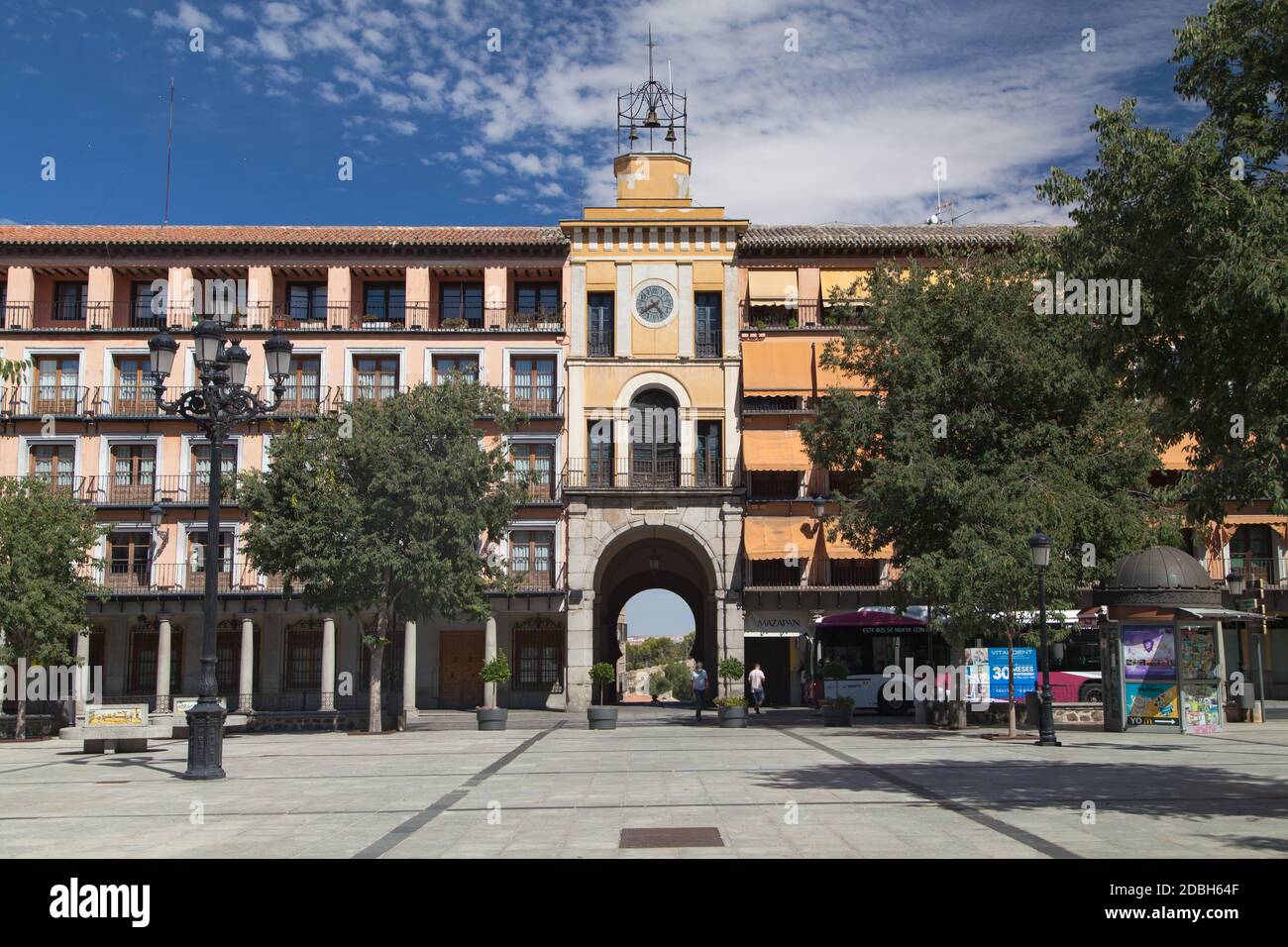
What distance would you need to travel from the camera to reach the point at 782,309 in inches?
1725

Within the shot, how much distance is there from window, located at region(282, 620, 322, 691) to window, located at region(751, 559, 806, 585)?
1591 centimetres

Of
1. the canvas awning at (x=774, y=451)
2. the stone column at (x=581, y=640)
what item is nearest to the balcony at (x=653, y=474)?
the canvas awning at (x=774, y=451)

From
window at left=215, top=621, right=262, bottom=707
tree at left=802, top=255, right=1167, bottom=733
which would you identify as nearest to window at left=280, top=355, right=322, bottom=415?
window at left=215, top=621, right=262, bottom=707

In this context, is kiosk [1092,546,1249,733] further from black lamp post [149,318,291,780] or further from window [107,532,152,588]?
window [107,532,152,588]

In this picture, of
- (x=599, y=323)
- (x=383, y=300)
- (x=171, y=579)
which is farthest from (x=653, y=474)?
(x=171, y=579)

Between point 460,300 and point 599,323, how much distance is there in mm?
5678

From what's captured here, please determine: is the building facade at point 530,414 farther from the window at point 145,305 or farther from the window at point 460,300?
the window at point 460,300

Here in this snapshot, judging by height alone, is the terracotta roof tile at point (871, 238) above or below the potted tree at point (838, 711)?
above

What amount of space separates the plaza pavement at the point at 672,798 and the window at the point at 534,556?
1750cm

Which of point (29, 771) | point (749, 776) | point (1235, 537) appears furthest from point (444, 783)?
point (1235, 537)

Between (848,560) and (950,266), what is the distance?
53.6 feet

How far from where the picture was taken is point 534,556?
139 ft

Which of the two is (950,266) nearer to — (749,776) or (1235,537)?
(749,776)

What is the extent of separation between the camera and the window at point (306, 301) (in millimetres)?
44469
